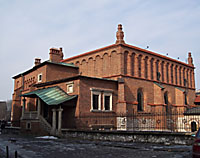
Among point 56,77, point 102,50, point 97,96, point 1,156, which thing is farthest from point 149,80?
point 1,156

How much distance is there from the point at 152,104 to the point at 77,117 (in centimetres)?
1422

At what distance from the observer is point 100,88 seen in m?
26.5

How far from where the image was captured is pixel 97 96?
86.3ft

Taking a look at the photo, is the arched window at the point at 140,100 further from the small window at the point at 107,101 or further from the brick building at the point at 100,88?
the small window at the point at 107,101

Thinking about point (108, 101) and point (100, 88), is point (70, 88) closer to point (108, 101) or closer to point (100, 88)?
point (100, 88)

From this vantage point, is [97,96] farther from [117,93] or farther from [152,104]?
[152,104]

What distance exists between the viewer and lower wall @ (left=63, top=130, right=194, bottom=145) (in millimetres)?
14055

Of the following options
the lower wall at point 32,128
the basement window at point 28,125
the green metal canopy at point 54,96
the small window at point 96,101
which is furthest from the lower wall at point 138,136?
the basement window at point 28,125

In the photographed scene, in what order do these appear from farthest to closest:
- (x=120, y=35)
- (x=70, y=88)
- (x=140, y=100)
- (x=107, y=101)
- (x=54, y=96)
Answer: (x=140, y=100), (x=120, y=35), (x=107, y=101), (x=70, y=88), (x=54, y=96)

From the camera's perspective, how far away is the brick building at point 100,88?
24.4 meters

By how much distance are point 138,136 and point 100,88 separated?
11037mm

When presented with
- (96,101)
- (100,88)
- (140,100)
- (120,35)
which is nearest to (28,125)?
(96,101)

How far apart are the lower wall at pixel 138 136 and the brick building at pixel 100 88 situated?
5.25 ft

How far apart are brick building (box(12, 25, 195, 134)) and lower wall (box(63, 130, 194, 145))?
1.60 meters
